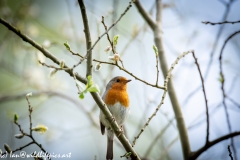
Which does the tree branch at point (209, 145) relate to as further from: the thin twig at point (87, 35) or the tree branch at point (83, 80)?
the thin twig at point (87, 35)

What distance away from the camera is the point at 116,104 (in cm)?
454

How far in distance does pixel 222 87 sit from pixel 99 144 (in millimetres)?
2332

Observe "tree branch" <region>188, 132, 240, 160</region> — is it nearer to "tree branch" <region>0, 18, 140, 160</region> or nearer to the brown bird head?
"tree branch" <region>0, 18, 140, 160</region>

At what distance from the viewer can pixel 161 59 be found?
415 cm

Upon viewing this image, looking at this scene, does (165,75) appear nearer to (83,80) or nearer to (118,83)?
(118,83)

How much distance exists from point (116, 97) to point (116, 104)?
114 millimetres

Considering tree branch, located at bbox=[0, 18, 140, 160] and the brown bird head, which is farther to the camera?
the brown bird head

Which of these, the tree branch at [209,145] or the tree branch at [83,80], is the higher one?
the tree branch at [83,80]

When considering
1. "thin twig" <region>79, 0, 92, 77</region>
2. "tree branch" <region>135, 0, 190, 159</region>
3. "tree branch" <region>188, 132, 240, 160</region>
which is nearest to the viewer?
"thin twig" <region>79, 0, 92, 77</region>

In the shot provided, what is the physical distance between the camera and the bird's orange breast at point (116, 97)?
4.57 metres

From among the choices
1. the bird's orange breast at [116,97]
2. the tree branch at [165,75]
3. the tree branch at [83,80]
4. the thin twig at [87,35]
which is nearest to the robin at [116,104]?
the bird's orange breast at [116,97]

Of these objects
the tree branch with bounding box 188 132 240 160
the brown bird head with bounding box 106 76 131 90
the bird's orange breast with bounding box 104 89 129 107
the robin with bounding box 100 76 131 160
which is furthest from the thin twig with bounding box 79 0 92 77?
the brown bird head with bounding box 106 76 131 90

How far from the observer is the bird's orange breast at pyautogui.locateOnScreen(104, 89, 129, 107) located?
457 centimetres

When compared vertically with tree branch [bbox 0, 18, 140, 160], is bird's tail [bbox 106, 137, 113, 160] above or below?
above
